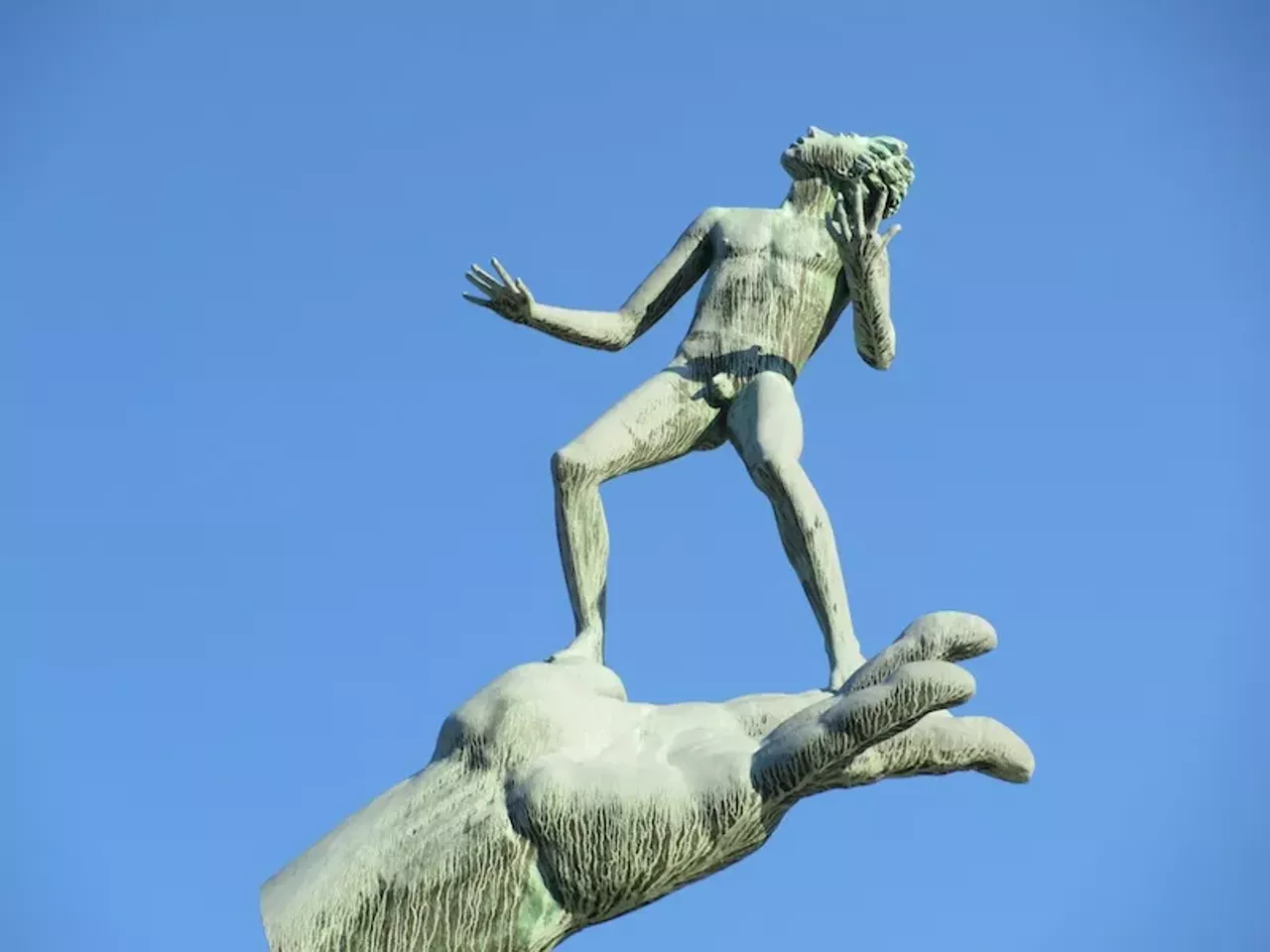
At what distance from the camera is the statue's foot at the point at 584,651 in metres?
9.69

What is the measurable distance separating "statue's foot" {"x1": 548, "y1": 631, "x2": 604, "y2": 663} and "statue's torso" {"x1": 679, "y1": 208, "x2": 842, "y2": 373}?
1503mm

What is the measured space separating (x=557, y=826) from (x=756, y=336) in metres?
3.01

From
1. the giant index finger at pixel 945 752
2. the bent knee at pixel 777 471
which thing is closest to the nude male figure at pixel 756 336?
the bent knee at pixel 777 471

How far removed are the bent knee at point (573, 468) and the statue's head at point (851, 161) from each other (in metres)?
1.95

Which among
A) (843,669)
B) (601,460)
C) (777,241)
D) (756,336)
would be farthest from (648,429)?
(843,669)

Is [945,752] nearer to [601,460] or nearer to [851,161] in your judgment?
[601,460]

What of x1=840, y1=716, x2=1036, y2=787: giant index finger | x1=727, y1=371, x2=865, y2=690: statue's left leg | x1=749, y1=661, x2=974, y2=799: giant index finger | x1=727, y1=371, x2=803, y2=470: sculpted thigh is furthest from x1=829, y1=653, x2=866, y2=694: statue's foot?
x1=727, y1=371, x2=803, y2=470: sculpted thigh

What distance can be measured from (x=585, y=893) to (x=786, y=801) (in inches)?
33.6

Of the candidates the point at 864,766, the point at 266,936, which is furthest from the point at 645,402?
the point at 266,936

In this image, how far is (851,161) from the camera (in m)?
10.8

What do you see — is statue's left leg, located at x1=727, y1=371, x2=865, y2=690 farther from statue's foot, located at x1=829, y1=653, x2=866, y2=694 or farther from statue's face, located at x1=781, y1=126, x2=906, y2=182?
statue's face, located at x1=781, y1=126, x2=906, y2=182

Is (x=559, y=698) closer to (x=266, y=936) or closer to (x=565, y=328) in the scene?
(x=266, y=936)

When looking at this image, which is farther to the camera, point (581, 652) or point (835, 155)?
point (835, 155)

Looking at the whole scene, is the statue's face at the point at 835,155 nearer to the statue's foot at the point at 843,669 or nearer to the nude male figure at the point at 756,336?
the nude male figure at the point at 756,336
